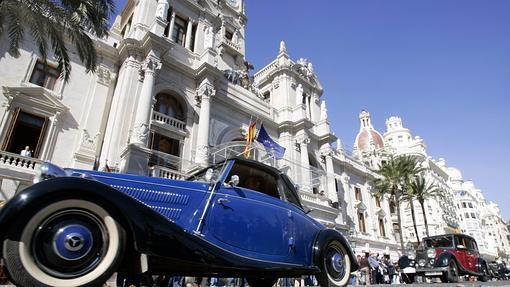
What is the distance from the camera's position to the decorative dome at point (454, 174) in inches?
3057

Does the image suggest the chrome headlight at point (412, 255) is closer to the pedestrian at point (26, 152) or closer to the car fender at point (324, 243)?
the car fender at point (324, 243)

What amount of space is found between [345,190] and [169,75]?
20.4 m

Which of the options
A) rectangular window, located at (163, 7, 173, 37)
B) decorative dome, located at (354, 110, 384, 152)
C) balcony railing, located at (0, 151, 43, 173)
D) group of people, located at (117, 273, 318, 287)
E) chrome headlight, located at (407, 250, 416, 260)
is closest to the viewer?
group of people, located at (117, 273, 318, 287)

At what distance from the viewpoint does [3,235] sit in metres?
2.27

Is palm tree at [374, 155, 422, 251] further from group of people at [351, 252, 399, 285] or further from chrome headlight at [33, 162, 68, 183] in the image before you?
chrome headlight at [33, 162, 68, 183]

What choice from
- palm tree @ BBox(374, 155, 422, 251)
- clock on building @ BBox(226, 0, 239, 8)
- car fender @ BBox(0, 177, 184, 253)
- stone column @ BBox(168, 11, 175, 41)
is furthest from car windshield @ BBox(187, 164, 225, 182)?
palm tree @ BBox(374, 155, 422, 251)

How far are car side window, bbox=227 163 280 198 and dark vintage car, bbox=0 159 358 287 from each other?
0.02 metres

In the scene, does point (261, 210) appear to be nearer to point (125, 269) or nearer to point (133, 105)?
point (125, 269)

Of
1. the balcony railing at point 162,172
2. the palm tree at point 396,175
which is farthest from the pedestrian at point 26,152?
the palm tree at point 396,175

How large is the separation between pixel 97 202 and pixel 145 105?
42.3 ft

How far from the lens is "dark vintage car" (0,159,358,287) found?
241cm

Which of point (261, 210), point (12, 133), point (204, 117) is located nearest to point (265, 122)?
point (204, 117)

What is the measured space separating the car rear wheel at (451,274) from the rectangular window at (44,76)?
1860 cm

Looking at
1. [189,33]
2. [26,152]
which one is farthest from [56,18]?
[189,33]
